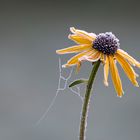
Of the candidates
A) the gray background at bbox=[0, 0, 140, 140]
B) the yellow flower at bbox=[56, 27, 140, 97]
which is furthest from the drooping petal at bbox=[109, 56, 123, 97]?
the gray background at bbox=[0, 0, 140, 140]

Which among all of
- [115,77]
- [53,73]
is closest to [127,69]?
[115,77]

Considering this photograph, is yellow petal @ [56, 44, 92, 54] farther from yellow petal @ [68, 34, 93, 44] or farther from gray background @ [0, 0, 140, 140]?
gray background @ [0, 0, 140, 140]

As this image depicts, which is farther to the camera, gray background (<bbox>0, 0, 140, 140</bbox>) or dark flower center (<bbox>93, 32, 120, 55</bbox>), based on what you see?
gray background (<bbox>0, 0, 140, 140</bbox>)

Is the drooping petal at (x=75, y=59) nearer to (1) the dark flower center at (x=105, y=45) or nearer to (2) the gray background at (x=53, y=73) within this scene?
(1) the dark flower center at (x=105, y=45)

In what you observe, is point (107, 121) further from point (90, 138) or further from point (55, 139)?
point (55, 139)

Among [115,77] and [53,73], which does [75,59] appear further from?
[53,73]

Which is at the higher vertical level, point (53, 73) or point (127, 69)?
point (53, 73)

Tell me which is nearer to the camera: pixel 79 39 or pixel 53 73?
pixel 79 39

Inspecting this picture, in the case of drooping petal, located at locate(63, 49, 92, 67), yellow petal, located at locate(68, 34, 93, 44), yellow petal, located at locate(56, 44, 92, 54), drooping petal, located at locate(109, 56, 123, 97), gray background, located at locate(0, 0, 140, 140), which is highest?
gray background, located at locate(0, 0, 140, 140)

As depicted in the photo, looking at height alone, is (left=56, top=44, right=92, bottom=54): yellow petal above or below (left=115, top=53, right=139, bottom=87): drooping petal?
above
